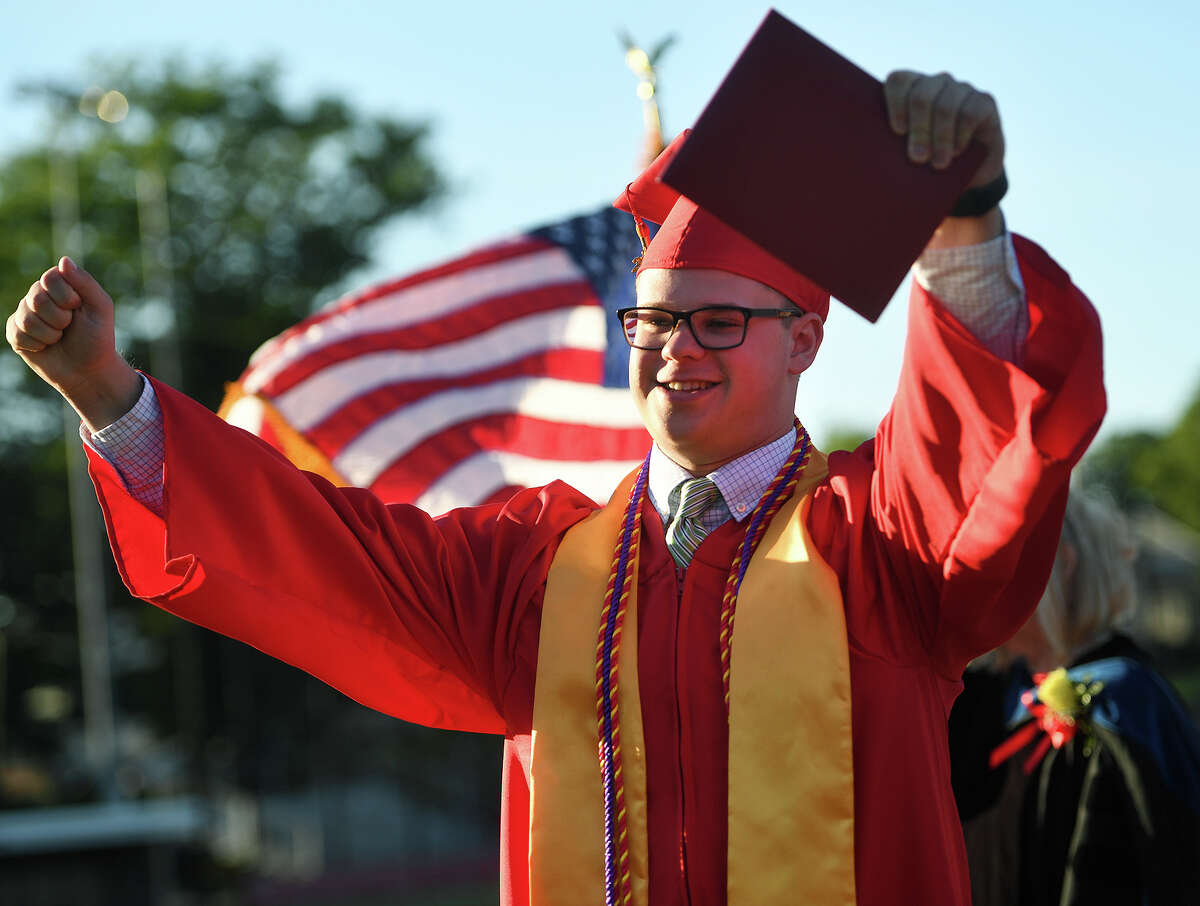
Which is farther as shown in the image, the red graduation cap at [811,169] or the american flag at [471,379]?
the american flag at [471,379]

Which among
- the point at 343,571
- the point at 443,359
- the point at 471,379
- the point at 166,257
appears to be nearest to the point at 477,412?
the point at 471,379

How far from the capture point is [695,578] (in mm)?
2488

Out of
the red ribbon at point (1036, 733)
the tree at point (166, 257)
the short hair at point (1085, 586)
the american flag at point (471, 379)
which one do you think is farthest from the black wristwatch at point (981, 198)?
the tree at point (166, 257)

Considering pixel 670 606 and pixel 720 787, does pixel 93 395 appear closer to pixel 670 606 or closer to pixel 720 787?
pixel 670 606

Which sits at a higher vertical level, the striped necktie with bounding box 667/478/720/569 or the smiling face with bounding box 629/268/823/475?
the smiling face with bounding box 629/268/823/475

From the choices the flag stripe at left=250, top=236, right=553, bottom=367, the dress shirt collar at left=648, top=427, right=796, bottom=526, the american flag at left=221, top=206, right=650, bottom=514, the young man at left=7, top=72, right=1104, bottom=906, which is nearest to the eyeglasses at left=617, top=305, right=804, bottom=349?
the young man at left=7, top=72, right=1104, bottom=906

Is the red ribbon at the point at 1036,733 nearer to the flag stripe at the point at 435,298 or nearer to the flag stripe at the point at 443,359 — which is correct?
the flag stripe at the point at 443,359

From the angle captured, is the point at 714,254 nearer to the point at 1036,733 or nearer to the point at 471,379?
the point at 1036,733

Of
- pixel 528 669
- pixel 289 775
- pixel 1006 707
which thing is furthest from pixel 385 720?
pixel 528 669

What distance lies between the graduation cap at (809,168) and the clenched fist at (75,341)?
97 centimetres

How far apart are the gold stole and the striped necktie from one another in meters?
0.12

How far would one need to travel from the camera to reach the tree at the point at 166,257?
81.1 ft

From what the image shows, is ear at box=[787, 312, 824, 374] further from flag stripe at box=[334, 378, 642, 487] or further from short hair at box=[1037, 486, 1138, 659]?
flag stripe at box=[334, 378, 642, 487]

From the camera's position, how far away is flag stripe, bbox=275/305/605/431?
18.9 ft
